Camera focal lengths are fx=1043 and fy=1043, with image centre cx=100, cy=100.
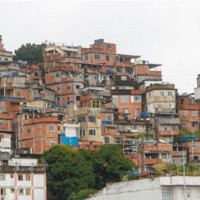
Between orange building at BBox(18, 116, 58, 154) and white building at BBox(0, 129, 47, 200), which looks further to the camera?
orange building at BBox(18, 116, 58, 154)

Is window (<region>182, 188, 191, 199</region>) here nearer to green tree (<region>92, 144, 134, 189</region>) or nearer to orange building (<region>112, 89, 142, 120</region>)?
green tree (<region>92, 144, 134, 189</region>)

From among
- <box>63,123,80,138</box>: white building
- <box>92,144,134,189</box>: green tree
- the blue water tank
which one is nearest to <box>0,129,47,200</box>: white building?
<box>92,144,134,189</box>: green tree

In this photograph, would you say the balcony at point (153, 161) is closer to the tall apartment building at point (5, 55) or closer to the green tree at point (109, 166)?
the green tree at point (109, 166)

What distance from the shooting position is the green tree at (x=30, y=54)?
118 m

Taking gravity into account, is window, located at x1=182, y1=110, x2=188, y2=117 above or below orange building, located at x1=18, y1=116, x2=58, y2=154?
above

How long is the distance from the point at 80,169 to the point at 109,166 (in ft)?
10.4

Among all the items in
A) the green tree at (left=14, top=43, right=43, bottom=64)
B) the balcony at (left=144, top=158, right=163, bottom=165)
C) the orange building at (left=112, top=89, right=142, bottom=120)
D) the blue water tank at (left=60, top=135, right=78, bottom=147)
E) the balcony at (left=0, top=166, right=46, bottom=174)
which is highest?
the green tree at (left=14, top=43, right=43, bottom=64)

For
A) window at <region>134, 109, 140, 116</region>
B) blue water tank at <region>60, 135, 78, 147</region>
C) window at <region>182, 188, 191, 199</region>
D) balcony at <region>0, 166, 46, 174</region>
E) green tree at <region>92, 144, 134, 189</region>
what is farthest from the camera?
window at <region>134, 109, 140, 116</region>

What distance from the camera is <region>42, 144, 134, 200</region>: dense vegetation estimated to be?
250ft

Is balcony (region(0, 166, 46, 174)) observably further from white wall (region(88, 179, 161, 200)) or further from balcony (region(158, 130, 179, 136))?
balcony (region(158, 130, 179, 136))

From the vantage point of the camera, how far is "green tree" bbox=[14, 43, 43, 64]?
118000 mm

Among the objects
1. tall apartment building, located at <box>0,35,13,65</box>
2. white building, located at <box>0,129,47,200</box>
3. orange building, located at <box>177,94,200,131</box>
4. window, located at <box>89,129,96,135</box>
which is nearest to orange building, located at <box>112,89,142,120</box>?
orange building, located at <box>177,94,200,131</box>

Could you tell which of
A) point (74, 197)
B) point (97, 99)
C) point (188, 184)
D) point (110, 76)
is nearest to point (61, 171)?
point (74, 197)

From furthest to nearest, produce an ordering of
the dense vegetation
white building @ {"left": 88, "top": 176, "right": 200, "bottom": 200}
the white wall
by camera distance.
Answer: the dense vegetation < the white wall < white building @ {"left": 88, "top": 176, "right": 200, "bottom": 200}
